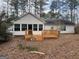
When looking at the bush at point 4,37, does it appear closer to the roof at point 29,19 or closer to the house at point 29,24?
the house at point 29,24

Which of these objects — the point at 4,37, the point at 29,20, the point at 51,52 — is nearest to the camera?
the point at 51,52

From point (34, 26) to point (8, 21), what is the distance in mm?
9158

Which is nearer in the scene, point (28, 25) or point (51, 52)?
point (51, 52)

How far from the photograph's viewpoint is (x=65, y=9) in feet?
191

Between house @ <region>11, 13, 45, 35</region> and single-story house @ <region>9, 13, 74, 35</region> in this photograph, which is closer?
single-story house @ <region>9, 13, 74, 35</region>

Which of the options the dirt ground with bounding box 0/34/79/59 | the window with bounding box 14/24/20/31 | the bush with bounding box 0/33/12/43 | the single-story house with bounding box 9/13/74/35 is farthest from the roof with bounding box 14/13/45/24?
the dirt ground with bounding box 0/34/79/59

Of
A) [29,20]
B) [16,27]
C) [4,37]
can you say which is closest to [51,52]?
[4,37]

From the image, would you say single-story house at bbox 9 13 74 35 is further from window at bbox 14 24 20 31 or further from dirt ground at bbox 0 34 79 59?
dirt ground at bbox 0 34 79 59

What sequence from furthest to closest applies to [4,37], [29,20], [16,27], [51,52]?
[29,20]
[16,27]
[4,37]
[51,52]

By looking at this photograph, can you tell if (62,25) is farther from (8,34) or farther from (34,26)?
(8,34)

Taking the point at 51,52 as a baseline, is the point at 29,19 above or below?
above

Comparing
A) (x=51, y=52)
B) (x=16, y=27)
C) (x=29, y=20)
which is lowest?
(x=51, y=52)

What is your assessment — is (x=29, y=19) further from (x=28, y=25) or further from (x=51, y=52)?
(x=51, y=52)

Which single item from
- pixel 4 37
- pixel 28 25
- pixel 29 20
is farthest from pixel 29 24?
pixel 4 37
